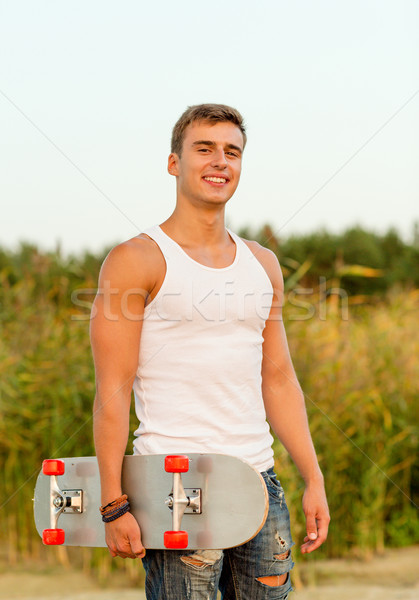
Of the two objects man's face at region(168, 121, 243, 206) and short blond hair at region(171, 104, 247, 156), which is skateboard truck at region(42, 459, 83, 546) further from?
short blond hair at region(171, 104, 247, 156)

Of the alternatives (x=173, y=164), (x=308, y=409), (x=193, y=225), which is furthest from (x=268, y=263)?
(x=308, y=409)

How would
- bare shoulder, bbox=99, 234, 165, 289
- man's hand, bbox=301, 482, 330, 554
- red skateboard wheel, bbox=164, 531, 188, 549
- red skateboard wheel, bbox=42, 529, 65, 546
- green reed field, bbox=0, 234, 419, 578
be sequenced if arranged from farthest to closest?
green reed field, bbox=0, 234, 419, 578 < man's hand, bbox=301, 482, 330, 554 < red skateboard wheel, bbox=42, 529, 65, 546 < bare shoulder, bbox=99, 234, 165, 289 < red skateboard wheel, bbox=164, 531, 188, 549

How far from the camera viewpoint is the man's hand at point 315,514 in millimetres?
2006

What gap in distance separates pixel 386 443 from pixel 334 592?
3.19ft

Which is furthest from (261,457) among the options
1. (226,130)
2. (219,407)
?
(226,130)

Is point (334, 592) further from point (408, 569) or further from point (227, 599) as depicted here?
point (227, 599)

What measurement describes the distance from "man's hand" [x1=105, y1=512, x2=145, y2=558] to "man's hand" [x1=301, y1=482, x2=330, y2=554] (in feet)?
1.66

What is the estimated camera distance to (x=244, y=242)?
83.7 inches

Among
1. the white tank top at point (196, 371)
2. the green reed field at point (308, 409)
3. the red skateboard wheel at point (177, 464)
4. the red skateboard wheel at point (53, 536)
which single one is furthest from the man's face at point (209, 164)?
the green reed field at point (308, 409)

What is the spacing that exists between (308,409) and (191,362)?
2.49m

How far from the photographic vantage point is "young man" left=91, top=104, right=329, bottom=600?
1.76m

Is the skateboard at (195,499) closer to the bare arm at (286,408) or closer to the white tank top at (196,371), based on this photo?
the white tank top at (196,371)

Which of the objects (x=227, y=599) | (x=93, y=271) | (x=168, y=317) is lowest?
(x=227, y=599)

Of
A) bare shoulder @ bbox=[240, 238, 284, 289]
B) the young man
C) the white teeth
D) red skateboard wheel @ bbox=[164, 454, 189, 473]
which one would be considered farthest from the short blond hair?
red skateboard wheel @ bbox=[164, 454, 189, 473]
